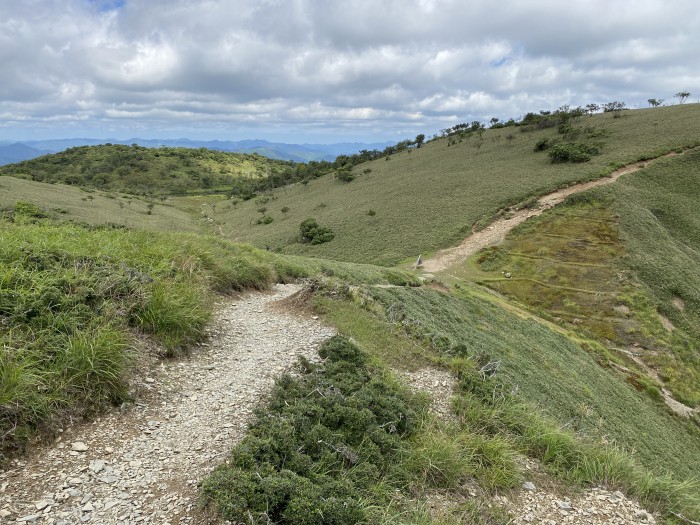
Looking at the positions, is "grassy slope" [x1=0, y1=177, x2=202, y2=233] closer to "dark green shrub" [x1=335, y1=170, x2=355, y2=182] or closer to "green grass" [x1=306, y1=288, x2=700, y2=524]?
"dark green shrub" [x1=335, y1=170, x2=355, y2=182]

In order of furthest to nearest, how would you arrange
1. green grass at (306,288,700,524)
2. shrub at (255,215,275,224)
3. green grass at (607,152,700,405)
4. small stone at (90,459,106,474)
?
1. shrub at (255,215,275,224)
2. green grass at (607,152,700,405)
3. green grass at (306,288,700,524)
4. small stone at (90,459,106,474)

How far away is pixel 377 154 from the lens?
117 metres

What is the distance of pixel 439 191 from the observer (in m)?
62.9

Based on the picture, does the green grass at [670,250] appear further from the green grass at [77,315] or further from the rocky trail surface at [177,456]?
the green grass at [77,315]

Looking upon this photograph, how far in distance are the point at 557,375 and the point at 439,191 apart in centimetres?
4746

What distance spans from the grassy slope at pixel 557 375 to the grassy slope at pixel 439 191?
68.0 ft

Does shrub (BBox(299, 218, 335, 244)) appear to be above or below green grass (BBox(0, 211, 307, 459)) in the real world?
below

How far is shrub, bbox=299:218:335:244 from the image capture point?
55094 millimetres

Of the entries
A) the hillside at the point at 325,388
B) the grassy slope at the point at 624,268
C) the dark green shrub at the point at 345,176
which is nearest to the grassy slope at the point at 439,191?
the dark green shrub at the point at 345,176

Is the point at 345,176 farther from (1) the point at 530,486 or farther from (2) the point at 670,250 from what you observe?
(1) the point at 530,486

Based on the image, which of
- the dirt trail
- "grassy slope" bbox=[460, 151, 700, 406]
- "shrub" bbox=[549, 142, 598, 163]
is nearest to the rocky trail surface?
"grassy slope" bbox=[460, 151, 700, 406]

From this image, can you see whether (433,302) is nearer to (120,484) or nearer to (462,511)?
(462,511)

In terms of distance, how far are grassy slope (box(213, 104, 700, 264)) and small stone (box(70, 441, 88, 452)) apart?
38.0m

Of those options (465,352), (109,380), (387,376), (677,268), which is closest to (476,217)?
(677,268)
